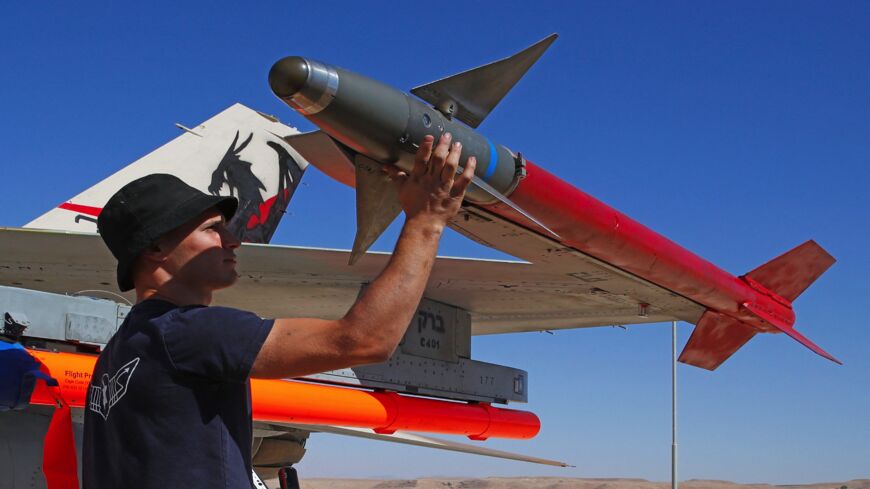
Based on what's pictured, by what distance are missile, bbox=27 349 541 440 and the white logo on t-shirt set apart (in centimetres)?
497

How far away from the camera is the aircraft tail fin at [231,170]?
1133 cm

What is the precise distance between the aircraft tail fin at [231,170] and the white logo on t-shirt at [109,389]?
30.2 ft

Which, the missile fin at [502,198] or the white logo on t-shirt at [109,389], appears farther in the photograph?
the missile fin at [502,198]

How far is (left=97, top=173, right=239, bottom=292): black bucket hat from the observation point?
2.47m

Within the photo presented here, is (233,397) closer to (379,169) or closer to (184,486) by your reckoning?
(184,486)

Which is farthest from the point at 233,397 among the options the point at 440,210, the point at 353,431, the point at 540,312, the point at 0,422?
the point at 540,312

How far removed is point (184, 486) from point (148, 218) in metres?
0.77

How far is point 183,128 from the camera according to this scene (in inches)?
477

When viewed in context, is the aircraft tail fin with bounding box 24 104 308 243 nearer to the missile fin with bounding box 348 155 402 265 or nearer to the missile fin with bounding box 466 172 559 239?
the missile fin with bounding box 466 172 559 239

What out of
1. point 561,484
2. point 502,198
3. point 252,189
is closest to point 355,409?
point 252,189

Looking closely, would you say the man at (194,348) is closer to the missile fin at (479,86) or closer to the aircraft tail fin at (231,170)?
the missile fin at (479,86)

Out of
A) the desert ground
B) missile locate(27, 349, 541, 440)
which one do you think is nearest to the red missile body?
missile locate(27, 349, 541, 440)

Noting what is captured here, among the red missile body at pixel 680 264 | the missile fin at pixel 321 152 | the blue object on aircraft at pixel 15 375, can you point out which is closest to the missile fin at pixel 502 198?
the red missile body at pixel 680 264

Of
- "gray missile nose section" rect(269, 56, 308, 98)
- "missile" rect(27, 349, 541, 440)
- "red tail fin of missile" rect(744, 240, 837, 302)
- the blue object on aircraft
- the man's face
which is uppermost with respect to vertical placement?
"red tail fin of missile" rect(744, 240, 837, 302)
